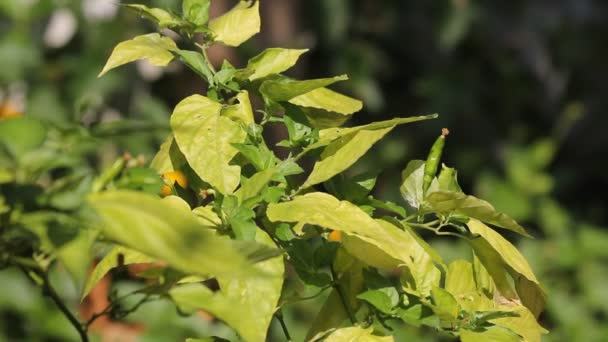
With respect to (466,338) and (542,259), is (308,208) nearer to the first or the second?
(466,338)

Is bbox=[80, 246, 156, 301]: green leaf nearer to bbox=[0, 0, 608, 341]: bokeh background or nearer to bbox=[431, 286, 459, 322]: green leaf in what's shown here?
bbox=[431, 286, 459, 322]: green leaf

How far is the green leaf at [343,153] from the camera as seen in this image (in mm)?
752

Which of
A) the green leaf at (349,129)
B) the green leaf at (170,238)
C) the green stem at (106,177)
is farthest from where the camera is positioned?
the green leaf at (349,129)

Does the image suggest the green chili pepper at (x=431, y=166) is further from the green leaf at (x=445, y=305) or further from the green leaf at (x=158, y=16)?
the green leaf at (x=158, y=16)

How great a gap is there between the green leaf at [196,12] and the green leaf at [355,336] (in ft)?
0.85

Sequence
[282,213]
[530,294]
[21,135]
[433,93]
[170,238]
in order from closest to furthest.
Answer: [170,238] < [21,135] < [282,213] < [530,294] < [433,93]

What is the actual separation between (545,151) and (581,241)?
11.8 inches

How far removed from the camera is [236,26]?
851 mm

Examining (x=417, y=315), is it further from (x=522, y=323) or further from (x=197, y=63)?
(x=197, y=63)

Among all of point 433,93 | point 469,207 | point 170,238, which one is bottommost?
point 433,93

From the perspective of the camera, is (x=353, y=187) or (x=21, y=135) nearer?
(x=21, y=135)

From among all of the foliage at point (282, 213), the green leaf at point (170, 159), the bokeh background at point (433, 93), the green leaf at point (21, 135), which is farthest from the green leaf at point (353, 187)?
the bokeh background at point (433, 93)

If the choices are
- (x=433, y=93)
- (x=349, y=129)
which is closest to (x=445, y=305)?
(x=349, y=129)

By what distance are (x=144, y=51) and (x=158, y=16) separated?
0.05m
